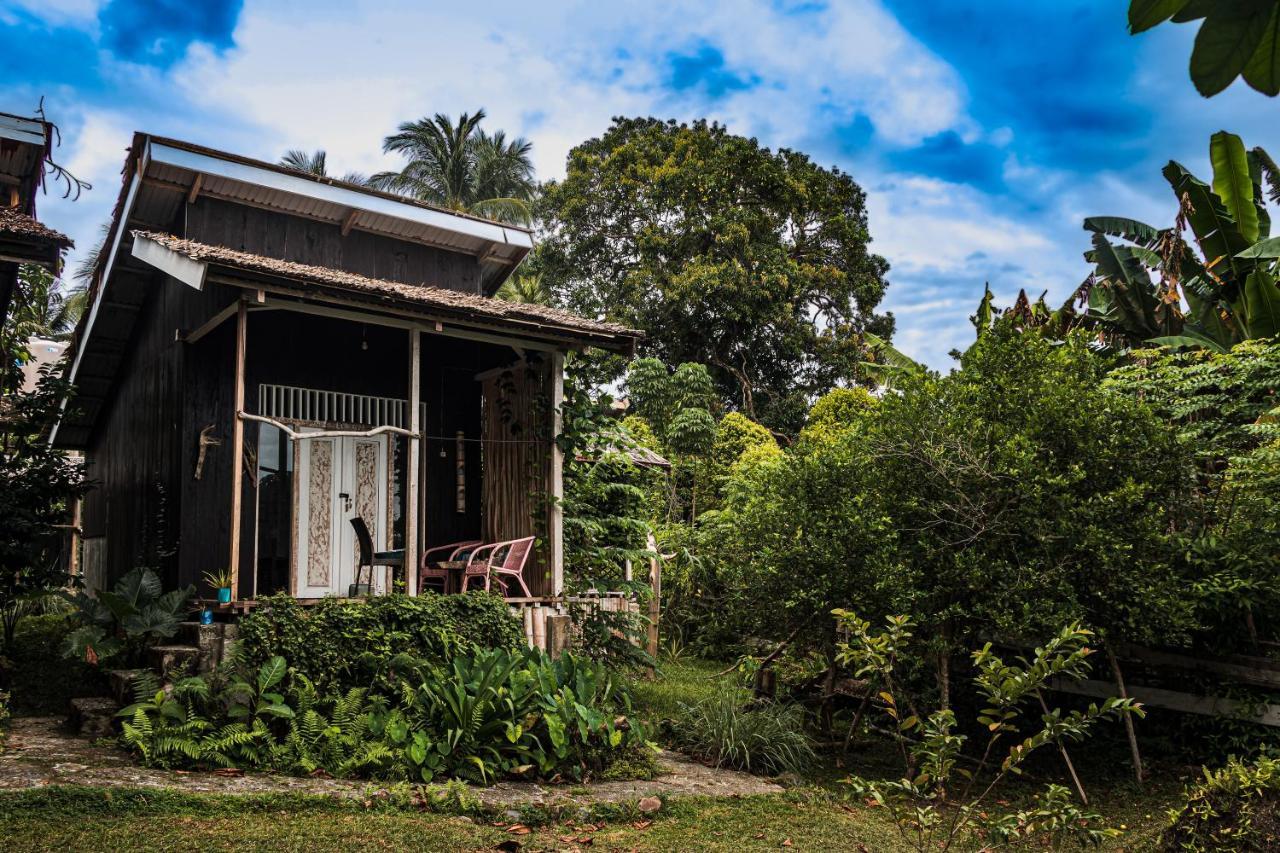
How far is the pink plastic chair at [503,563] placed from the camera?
10.1 m

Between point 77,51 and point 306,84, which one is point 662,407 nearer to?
point 306,84

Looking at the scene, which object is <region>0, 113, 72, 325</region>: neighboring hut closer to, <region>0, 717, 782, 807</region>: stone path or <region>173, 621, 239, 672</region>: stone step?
<region>173, 621, 239, 672</region>: stone step

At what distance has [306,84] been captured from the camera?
10.7 m

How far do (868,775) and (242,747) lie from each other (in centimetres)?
577

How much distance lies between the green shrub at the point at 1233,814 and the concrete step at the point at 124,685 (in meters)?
7.96

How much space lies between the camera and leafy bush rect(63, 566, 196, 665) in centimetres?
841

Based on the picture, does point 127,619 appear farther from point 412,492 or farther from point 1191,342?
point 1191,342

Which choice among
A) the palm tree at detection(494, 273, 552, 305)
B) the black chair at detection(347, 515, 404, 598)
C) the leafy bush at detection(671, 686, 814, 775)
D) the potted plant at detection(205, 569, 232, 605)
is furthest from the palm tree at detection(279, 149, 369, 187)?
the leafy bush at detection(671, 686, 814, 775)

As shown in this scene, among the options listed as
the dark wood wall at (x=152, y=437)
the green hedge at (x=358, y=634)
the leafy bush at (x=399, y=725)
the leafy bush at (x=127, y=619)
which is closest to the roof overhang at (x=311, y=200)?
the dark wood wall at (x=152, y=437)

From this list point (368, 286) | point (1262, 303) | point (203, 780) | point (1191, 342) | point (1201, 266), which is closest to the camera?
point (203, 780)

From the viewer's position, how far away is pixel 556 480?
34.7 feet

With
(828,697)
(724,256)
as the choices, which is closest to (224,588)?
(828,697)

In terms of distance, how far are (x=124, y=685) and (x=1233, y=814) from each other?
8.36 metres

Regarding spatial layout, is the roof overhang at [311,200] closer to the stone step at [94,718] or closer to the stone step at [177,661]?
the stone step at [177,661]
